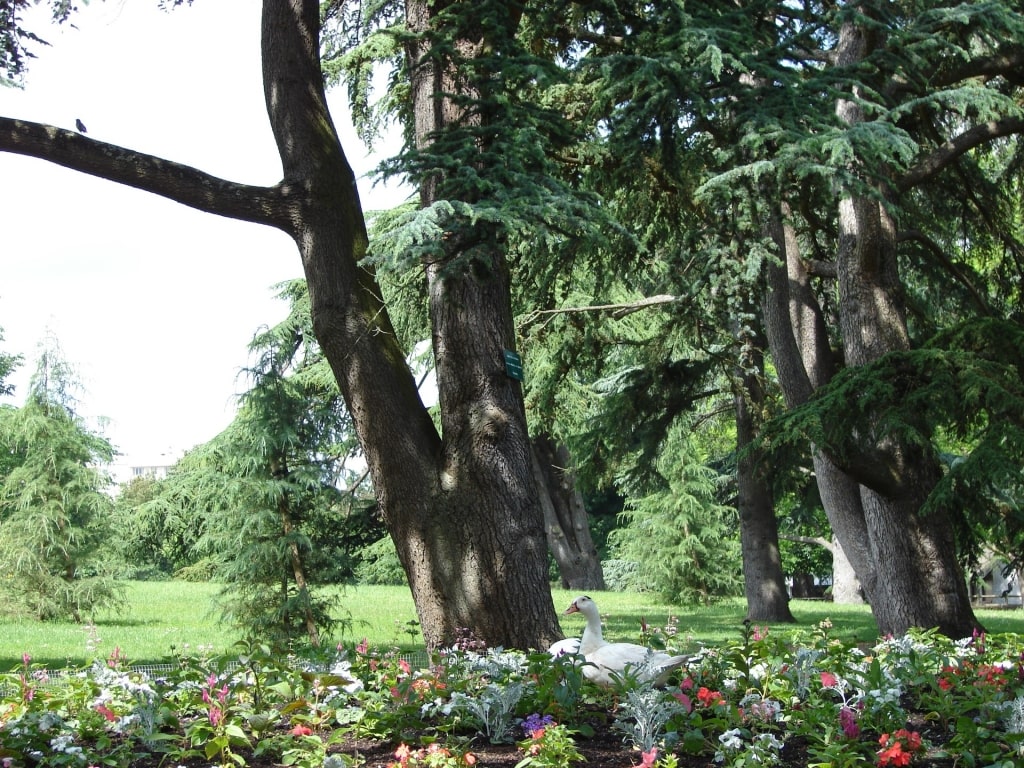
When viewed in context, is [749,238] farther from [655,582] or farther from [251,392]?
[655,582]

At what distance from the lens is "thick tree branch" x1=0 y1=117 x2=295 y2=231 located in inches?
247

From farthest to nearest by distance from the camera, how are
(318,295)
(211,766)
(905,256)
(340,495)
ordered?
(340,495) → (905,256) → (318,295) → (211,766)

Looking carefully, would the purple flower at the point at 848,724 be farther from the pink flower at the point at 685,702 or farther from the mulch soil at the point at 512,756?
the pink flower at the point at 685,702

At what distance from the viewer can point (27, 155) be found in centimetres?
629

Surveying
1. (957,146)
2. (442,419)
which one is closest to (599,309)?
(957,146)

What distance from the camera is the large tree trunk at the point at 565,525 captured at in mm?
28266

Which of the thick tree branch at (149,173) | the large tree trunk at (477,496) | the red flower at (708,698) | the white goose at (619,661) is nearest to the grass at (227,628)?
the large tree trunk at (477,496)

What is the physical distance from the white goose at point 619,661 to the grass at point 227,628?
1.26 metres

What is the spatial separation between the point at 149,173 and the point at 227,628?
9119mm

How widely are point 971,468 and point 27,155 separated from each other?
5936mm

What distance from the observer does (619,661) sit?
14.5ft

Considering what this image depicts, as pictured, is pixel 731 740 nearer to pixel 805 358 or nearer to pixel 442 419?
pixel 442 419

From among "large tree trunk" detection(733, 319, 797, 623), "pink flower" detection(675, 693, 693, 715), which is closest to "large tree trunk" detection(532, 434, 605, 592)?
"large tree trunk" detection(733, 319, 797, 623)

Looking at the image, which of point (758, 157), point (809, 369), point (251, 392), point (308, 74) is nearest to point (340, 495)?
point (251, 392)
